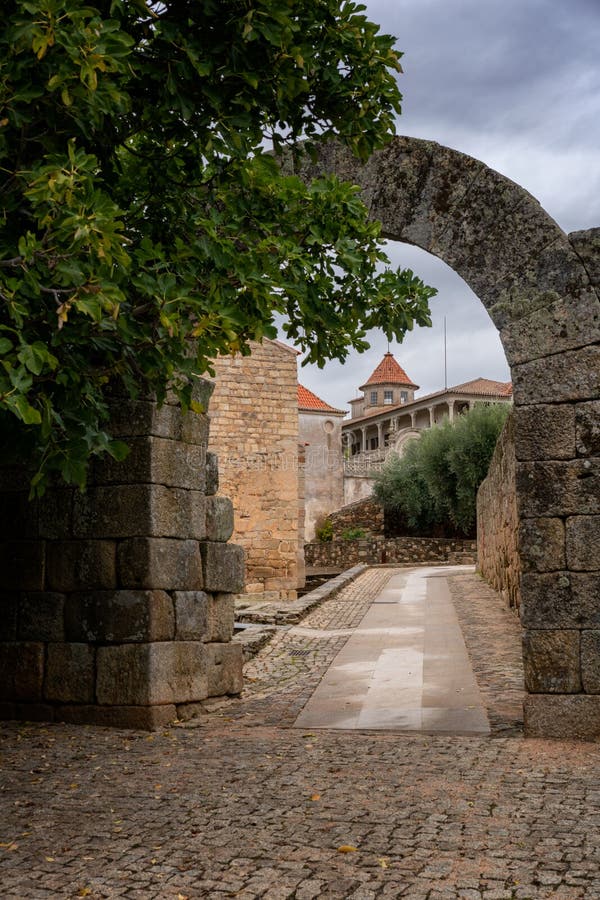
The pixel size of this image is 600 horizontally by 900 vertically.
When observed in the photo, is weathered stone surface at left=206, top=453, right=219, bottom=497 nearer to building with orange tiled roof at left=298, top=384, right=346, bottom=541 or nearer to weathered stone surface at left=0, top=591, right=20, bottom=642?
weathered stone surface at left=0, top=591, right=20, bottom=642

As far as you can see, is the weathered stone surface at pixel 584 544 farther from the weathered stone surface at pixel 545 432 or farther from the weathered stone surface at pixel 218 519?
the weathered stone surface at pixel 218 519

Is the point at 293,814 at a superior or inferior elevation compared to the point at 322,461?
inferior

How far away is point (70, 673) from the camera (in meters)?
6.43

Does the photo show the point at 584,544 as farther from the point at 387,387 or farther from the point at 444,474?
the point at 387,387

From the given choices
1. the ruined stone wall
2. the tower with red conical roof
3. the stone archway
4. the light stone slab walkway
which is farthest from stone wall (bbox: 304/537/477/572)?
the tower with red conical roof

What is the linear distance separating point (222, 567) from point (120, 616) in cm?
108

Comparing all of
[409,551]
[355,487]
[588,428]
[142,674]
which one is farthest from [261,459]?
[355,487]

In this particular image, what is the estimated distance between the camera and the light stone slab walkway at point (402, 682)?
6.30 meters

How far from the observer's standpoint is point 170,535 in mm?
6531

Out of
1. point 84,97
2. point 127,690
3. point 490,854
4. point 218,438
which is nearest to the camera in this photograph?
point 490,854

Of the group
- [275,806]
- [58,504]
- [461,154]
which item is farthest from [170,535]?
[461,154]

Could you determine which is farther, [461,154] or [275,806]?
[461,154]

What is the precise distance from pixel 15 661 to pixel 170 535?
1.41m

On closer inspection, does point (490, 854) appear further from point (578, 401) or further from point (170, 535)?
point (170, 535)
